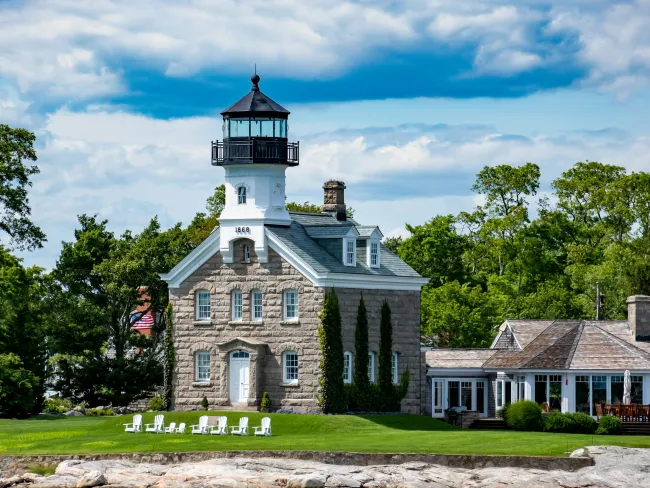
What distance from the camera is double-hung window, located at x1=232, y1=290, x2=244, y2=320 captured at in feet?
201

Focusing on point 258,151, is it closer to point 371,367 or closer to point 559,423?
point 371,367

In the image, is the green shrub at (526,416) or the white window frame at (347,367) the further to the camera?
the white window frame at (347,367)

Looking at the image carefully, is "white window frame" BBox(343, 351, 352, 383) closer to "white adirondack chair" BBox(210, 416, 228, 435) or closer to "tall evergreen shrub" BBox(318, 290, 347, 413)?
"tall evergreen shrub" BBox(318, 290, 347, 413)

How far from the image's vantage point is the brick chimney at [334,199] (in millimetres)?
66125

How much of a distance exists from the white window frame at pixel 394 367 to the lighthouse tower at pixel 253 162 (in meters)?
6.50

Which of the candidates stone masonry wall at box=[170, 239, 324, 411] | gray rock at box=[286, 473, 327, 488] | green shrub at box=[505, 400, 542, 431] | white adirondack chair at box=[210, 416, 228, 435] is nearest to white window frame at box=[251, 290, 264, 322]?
stone masonry wall at box=[170, 239, 324, 411]

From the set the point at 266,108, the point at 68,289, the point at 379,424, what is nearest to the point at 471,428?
the point at 379,424

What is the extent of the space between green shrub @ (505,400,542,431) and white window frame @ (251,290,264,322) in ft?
32.1

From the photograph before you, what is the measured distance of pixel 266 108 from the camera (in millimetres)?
61500

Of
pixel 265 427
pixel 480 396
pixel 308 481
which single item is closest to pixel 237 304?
pixel 265 427

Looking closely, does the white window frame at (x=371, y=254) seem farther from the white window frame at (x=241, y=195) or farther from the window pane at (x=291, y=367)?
the white window frame at (x=241, y=195)

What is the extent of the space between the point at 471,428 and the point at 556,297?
2315 centimetres

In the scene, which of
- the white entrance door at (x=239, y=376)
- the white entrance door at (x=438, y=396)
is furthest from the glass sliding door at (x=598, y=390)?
the white entrance door at (x=239, y=376)

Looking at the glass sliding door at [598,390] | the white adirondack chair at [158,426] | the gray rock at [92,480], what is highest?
the glass sliding door at [598,390]
